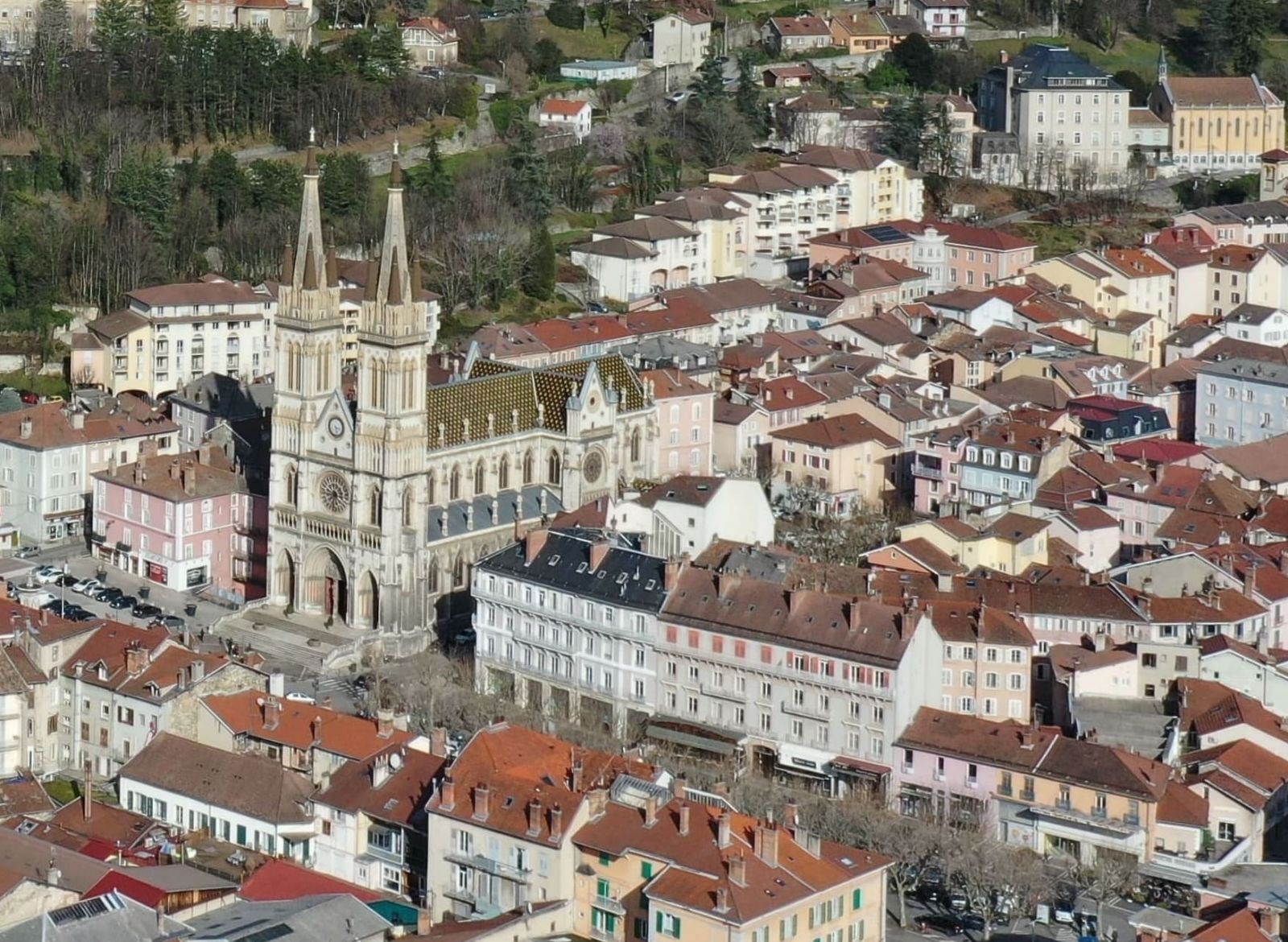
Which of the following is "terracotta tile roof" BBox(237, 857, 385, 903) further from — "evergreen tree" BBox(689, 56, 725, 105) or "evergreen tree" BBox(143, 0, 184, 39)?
"evergreen tree" BBox(689, 56, 725, 105)

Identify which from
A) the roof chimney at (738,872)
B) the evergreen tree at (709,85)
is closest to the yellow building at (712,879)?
the roof chimney at (738,872)

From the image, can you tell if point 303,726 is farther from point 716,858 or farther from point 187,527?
point 187,527

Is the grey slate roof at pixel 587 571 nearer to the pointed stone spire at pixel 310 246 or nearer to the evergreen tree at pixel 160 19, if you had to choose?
the pointed stone spire at pixel 310 246

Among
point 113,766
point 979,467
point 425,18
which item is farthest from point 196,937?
point 425,18

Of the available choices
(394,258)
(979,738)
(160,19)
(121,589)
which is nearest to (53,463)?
(121,589)

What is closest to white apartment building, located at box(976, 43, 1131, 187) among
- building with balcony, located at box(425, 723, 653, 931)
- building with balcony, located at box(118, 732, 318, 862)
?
building with balcony, located at box(118, 732, 318, 862)

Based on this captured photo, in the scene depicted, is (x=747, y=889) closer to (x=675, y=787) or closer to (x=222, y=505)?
(x=675, y=787)
